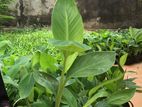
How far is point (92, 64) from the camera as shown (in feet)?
3.60

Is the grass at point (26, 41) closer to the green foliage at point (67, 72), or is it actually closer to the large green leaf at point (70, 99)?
the green foliage at point (67, 72)

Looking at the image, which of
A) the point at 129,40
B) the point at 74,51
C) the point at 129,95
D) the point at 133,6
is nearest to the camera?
the point at 74,51

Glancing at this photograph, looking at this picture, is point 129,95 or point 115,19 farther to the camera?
point 115,19

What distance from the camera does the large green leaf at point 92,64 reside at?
1076 millimetres

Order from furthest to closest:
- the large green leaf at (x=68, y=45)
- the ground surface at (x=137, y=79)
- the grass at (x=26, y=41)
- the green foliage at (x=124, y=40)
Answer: the green foliage at (x=124, y=40)
the grass at (x=26, y=41)
the ground surface at (x=137, y=79)
the large green leaf at (x=68, y=45)

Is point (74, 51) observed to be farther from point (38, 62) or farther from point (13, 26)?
point (13, 26)

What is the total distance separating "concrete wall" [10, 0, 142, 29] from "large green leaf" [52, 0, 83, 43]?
6.58 meters

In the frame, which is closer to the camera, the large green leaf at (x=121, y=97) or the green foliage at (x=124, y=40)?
the large green leaf at (x=121, y=97)

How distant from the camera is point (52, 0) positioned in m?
8.02

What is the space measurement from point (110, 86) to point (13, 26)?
21.8ft

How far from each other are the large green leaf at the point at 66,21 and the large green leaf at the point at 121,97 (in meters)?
0.26

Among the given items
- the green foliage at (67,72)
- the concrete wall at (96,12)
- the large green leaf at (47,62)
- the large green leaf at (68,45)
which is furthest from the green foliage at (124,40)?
the large green leaf at (68,45)

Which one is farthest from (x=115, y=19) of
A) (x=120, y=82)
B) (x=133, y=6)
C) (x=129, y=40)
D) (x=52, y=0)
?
(x=120, y=82)

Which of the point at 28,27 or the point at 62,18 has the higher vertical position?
the point at 62,18
